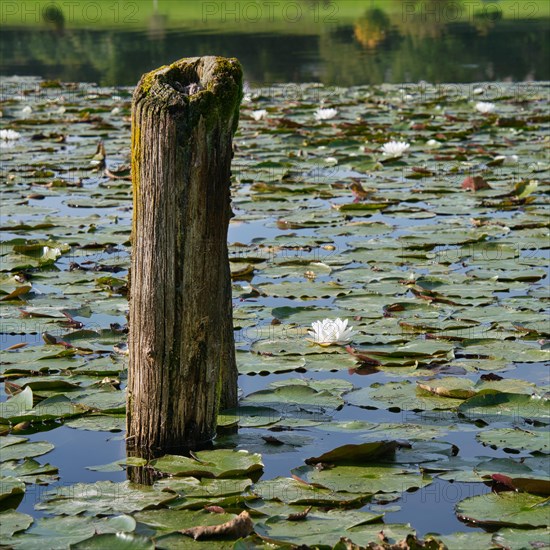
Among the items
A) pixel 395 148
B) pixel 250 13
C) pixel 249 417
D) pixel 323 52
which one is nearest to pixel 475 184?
pixel 395 148

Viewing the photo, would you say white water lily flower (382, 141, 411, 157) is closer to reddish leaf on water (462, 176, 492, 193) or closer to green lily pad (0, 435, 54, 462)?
reddish leaf on water (462, 176, 492, 193)

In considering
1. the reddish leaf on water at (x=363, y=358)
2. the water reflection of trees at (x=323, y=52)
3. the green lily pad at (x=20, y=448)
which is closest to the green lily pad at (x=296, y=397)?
the reddish leaf on water at (x=363, y=358)

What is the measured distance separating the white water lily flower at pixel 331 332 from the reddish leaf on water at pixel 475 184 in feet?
10.2

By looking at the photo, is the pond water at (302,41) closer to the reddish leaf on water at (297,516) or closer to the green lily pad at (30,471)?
the green lily pad at (30,471)

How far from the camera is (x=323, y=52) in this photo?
19594mm

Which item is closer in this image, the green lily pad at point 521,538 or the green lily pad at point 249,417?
the green lily pad at point 521,538

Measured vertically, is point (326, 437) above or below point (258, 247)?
below

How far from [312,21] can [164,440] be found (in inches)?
1034

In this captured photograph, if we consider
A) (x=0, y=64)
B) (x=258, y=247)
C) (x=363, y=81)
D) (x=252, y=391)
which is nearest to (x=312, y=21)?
(x=0, y=64)

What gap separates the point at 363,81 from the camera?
570 inches

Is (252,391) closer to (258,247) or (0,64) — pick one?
(258,247)

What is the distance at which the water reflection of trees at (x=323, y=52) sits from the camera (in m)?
15.5

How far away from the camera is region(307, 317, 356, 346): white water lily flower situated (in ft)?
12.5

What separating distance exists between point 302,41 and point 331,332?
1887cm
